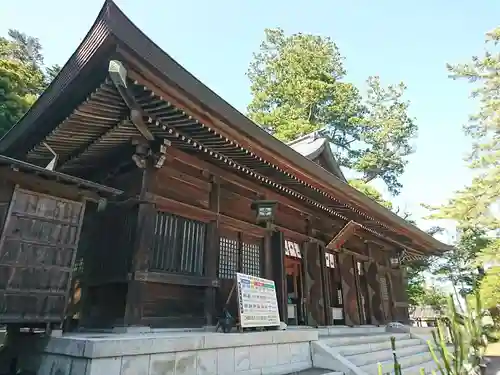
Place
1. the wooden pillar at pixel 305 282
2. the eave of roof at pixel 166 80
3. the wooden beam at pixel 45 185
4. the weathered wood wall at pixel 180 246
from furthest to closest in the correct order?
1. the wooden pillar at pixel 305 282
2. the weathered wood wall at pixel 180 246
3. the wooden beam at pixel 45 185
4. the eave of roof at pixel 166 80

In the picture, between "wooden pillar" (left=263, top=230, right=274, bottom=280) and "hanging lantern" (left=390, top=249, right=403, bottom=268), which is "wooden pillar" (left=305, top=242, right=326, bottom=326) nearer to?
"wooden pillar" (left=263, top=230, right=274, bottom=280)

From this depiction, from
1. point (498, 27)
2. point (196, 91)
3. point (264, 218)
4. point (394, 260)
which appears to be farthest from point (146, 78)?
point (498, 27)

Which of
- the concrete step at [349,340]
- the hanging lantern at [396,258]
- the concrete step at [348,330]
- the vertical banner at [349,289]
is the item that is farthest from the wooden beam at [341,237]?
the hanging lantern at [396,258]

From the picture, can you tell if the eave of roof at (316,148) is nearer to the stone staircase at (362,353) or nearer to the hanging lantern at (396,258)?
the hanging lantern at (396,258)

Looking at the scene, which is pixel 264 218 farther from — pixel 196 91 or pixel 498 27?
pixel 498 27

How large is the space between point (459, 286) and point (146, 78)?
28.4m

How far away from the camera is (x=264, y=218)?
291 inches

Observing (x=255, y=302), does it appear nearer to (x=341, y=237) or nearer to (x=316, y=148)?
(x=341, y=237)

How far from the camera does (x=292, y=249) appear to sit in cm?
895

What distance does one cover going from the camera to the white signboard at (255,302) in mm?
5388

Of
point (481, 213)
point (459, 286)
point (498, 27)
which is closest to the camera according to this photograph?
point (481, 213)

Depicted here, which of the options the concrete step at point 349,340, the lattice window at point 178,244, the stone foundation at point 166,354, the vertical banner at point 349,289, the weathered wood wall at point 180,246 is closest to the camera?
the stone foundation at point 166,354

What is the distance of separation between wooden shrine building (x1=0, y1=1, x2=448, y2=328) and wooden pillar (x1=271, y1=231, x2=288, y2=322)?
0.02 m

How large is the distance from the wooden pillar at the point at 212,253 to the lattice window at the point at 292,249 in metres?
2.70
